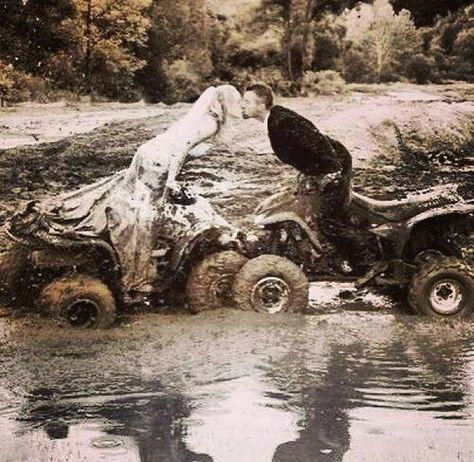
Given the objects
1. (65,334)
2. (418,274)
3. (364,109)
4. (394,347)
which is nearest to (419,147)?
(364,109)

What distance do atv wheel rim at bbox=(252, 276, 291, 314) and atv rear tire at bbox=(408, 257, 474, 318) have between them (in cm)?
81

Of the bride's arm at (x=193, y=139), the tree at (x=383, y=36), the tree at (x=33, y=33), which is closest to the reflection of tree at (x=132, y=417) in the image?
the bride's arm at (x=193, y=139)

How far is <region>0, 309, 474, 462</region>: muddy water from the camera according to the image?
17.7ft

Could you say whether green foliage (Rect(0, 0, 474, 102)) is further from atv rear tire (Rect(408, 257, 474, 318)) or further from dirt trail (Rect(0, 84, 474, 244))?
atv rear tire (Rect(408, 257, 474, 318))

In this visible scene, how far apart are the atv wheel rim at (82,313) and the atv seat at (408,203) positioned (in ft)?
5.98

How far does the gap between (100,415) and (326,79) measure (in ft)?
8.48

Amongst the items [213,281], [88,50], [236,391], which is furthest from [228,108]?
[236,391]

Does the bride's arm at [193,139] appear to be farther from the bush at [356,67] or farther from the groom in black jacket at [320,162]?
the bush at [356,67]

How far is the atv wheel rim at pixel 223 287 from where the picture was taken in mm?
5824

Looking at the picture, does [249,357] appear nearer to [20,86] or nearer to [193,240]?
[193,240]

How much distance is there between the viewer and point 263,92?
5988 mm

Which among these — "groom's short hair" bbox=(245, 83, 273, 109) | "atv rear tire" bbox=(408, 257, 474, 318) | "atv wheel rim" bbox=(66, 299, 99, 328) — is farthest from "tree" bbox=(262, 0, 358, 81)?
"atv wheel rim" bbox=(66, 299, 99, 328)

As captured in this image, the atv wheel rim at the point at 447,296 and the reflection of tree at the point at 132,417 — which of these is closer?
the reflection of tree at the point at 132,417

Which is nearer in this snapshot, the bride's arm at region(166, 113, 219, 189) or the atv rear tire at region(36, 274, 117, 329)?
the atv rear tire at region(36, 274, 117, 329)
